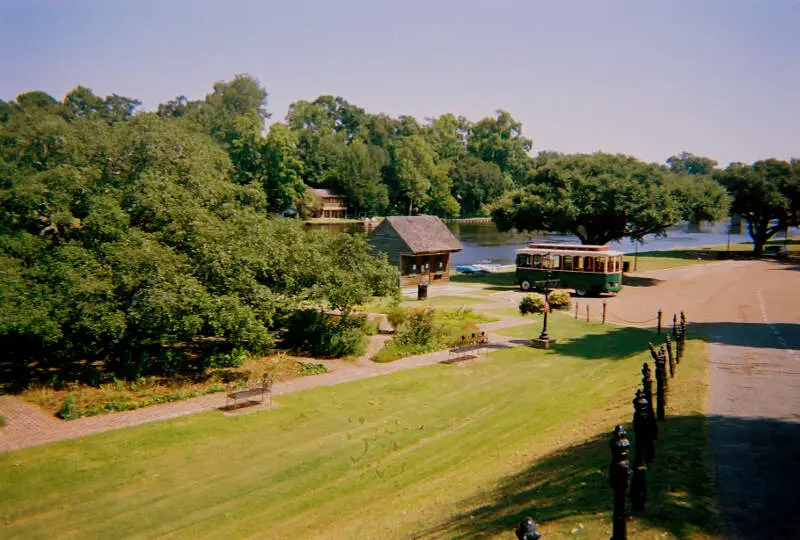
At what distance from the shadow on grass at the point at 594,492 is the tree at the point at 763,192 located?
7416cm

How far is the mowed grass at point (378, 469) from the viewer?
9.13 metres

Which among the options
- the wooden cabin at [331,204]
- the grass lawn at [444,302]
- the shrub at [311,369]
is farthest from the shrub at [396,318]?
the wooden cabin at [331,204]

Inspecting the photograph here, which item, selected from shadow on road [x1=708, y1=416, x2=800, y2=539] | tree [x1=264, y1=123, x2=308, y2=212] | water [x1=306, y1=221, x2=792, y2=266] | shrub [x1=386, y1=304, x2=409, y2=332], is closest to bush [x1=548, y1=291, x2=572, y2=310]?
shrub [x1=386, y1=304, x2=409, y2=332]

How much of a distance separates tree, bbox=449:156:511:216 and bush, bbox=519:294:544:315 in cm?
9944

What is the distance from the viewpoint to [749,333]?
26.0 meters

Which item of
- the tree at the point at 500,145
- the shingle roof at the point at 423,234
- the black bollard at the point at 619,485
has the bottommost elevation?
the black bollard at the point at 619,485

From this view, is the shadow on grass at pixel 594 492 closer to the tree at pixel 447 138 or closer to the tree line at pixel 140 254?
the tree line at pixel 140 254

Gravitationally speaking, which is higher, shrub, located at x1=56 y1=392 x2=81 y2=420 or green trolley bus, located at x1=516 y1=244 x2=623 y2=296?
green trolley bus, located at x1=516 y1=244 x2=623 y2=296

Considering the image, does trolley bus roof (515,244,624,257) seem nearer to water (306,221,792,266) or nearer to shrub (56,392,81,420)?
water (306,221,792,266)

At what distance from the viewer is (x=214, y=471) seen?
14.1 meters

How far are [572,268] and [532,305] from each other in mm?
11277

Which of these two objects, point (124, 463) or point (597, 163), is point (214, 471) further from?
point (597, 163)

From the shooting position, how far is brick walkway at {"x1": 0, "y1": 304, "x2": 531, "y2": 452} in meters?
15.9

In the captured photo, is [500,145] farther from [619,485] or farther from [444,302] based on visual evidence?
[619,485]
